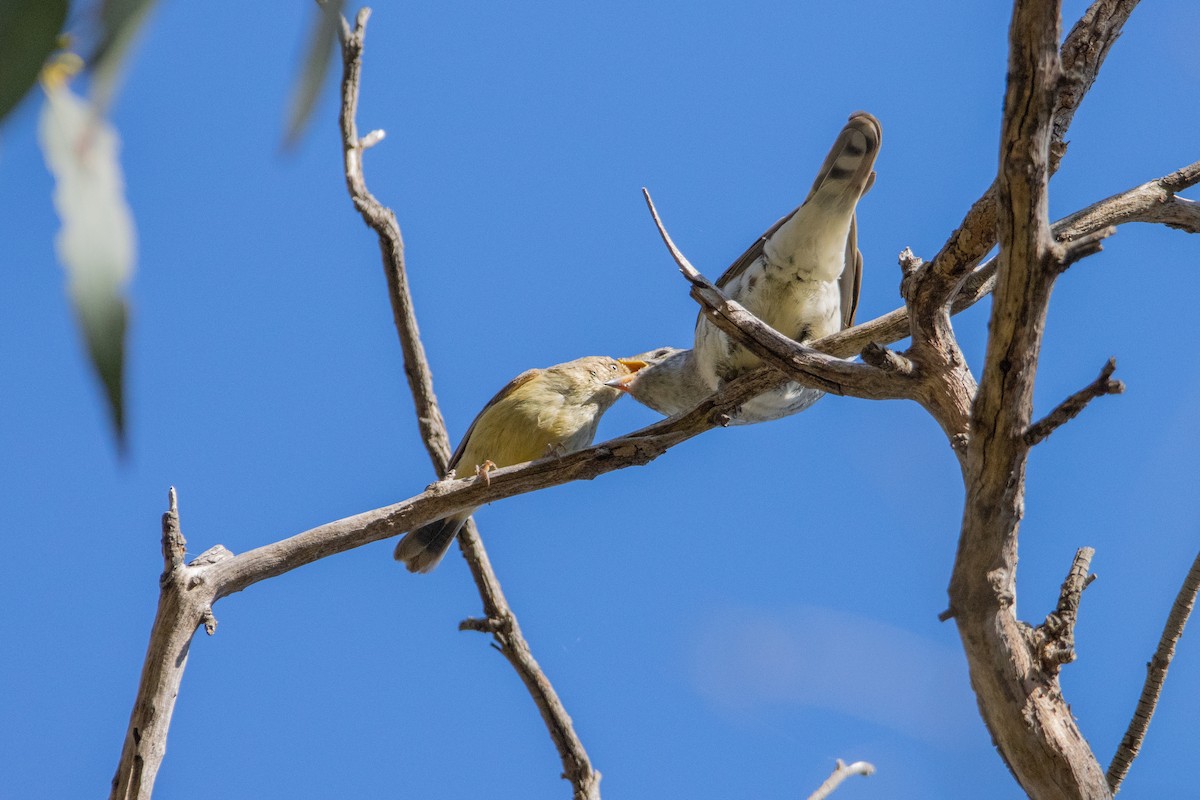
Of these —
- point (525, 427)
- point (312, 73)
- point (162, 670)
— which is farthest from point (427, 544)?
point (312, 73)

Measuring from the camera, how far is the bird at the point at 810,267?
4.70 metres

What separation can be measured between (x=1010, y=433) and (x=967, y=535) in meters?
0.31

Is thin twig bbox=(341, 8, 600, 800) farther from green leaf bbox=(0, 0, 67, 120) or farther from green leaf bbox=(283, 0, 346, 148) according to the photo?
green leaf bbox=(0, 0, 67, 120)

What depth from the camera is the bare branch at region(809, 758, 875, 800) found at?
4.94 meters

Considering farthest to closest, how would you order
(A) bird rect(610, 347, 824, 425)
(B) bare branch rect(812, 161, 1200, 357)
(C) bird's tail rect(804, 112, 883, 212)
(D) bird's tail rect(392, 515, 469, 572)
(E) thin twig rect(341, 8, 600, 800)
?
1. (D) bird's tail rect(392, 515, 469, 572)
2. (E) thin twig rect(341, 8, 600, 800)
3. (A) bird rect(610, 347, 824, 425)
4. (C) bird's tail rect(804, 112, 883, 212)
5. (B) bare branch rect(812, 161, 1200, 357)

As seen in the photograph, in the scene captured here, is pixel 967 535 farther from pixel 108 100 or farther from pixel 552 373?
pixel 552 373

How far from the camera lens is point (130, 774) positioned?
12.5 feet

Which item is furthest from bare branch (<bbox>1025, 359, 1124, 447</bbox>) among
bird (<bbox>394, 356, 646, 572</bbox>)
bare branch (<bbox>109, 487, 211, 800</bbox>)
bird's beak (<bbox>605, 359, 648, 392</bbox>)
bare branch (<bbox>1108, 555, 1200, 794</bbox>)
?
bird's beak (<bbox>605, 359, 648, 392</bbox>)

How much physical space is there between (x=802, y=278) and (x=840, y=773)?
239cm

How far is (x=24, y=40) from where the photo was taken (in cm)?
144

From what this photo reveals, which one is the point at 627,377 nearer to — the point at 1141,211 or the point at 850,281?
the point at 850,281

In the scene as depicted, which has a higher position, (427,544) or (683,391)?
(683,391)

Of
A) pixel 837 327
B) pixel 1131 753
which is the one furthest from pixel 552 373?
pixel 1131 753

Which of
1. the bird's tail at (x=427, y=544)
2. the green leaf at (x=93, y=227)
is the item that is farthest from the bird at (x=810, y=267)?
the green leaf at (x=93, y=227)
